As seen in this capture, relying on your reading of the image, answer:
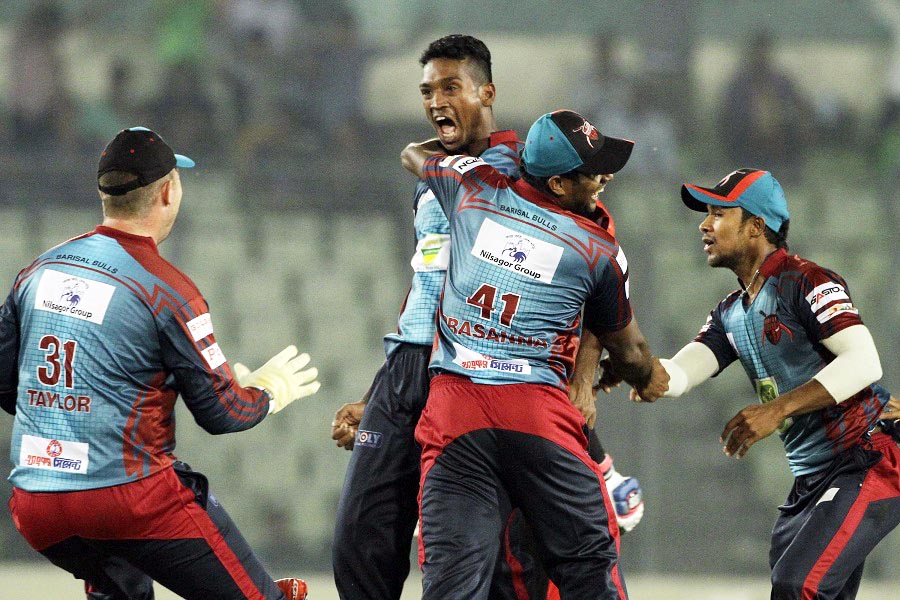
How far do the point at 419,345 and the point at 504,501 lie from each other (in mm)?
642

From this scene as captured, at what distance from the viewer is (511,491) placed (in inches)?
133

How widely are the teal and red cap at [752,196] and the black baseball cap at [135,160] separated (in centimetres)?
177

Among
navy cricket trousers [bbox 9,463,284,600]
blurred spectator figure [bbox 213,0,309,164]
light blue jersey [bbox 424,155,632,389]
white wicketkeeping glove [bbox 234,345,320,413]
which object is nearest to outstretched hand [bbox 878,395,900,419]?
light blue jersey [bbox 424,155,632,389]

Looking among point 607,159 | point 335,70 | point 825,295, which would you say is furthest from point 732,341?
point 335,70

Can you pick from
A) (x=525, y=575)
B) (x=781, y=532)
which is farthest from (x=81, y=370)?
(x=781, y=532)

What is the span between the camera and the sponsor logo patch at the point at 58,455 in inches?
125

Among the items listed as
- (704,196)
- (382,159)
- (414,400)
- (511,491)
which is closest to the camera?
(511,491)

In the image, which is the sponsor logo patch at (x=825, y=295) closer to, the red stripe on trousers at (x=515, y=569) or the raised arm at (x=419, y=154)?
the red stripe on trousers at (x=515, y=569)

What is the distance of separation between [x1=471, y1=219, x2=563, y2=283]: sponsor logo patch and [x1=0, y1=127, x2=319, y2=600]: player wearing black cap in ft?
2.82

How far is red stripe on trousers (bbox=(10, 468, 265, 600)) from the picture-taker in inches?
124

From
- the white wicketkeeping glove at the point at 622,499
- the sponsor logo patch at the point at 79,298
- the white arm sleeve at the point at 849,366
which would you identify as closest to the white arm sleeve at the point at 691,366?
the white wicketkeeping glove at the point at 622,499

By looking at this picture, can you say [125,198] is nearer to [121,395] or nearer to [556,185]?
[121,395]

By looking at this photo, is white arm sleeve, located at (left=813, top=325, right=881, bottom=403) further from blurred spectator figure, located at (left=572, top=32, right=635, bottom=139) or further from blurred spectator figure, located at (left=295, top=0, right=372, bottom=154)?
blurred spectator figure, located at (left=295, top=0, right=372, bottom=154)

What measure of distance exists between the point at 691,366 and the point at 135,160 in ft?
6.64
